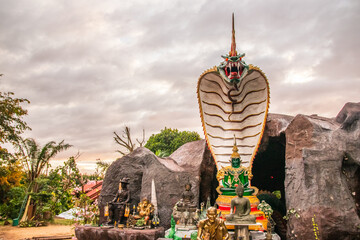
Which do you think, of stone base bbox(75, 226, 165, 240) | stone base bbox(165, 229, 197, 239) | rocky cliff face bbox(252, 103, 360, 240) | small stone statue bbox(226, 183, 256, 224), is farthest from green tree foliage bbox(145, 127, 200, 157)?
small stone statue bbox(226, 183, 256, 224)

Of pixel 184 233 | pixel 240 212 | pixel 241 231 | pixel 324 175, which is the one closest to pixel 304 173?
pixel 324 175

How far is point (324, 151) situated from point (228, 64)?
3707mm

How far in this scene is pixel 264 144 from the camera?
1078 centimetres

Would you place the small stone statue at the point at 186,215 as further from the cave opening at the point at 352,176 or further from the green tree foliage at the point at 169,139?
the green tree foliage at the point at 169,139

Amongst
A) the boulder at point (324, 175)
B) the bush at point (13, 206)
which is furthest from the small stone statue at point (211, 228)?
the bush at point (13, 206)

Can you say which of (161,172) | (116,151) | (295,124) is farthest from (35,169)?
(295,124)

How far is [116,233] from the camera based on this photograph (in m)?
7.98

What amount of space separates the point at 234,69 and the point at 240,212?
14.4ft

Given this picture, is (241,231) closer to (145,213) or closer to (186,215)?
(186,215)

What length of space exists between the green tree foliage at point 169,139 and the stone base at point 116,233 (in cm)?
1600

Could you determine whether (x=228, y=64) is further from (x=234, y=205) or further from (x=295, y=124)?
(x=234, y=205)

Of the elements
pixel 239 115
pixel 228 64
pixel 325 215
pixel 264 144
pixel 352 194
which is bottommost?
pixel 325 215

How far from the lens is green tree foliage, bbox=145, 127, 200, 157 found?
987 inches

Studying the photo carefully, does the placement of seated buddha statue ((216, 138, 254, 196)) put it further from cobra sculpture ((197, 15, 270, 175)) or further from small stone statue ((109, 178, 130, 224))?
small stone statue ((109, 178, 130, 224))
